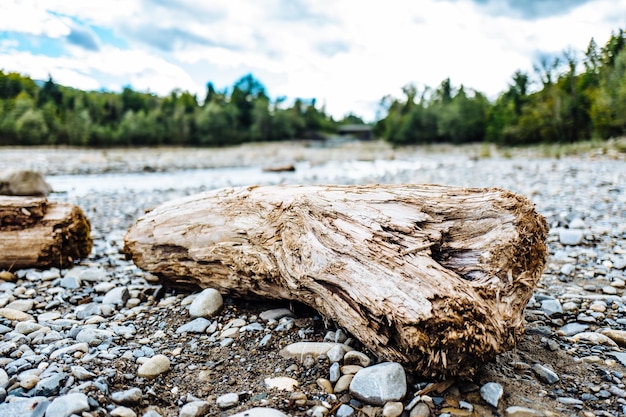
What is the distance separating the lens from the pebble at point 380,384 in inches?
81.7

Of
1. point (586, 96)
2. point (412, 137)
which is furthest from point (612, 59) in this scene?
point (412, 137)

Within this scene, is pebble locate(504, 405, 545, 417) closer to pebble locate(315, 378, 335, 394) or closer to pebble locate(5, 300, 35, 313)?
pebble locate(315, 378, 335, 394)

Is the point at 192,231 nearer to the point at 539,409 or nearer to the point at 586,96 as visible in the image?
the point at 539,409

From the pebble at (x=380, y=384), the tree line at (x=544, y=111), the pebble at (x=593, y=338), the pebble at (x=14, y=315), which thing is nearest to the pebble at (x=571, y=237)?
the pebble at (x=593, y=338)

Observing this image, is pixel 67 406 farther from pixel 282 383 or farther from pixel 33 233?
pixel 33 233

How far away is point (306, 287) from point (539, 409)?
4.78 ft

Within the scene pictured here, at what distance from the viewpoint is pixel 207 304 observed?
131 inches

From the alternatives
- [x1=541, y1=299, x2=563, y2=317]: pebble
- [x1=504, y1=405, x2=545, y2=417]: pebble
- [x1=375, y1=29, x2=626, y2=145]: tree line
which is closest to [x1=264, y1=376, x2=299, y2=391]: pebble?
[x1=504, y1=405, x2=545, y2=417]: pebble

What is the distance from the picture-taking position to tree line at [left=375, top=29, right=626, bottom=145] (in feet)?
77.7

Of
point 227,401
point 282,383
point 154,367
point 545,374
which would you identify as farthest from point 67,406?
point 545,374

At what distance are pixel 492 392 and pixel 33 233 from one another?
186 inches

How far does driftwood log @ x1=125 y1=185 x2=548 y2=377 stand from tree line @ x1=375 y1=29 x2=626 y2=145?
23.1 meters

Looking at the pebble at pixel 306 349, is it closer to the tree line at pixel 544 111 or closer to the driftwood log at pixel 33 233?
the driftwood log at pixel 33 233

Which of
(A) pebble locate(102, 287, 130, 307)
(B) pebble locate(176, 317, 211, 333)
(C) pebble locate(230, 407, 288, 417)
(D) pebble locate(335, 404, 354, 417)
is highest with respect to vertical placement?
(C) pebble locate(230, 407, 288, 417)
